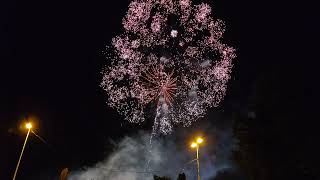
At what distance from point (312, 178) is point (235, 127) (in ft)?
27.6

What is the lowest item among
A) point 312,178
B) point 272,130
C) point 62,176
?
point 62,176

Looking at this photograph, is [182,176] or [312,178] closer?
[312,178]

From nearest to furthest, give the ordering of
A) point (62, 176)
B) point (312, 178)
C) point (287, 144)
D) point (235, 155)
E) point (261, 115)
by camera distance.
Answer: point (62, 176)
point (312, 178)
point (287, 144)
point (261, 115)
point (235, 155)

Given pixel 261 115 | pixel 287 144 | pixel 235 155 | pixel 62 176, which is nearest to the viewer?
pixel 62 176

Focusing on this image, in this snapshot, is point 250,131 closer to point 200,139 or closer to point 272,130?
point 272,130

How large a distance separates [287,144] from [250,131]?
3688 millimetres

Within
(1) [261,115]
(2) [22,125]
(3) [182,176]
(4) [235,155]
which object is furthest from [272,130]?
(2) [22,125]

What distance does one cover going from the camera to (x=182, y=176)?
118 feet

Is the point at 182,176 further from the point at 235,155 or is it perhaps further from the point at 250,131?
the point at 250,131

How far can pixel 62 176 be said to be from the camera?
22734 millimetres

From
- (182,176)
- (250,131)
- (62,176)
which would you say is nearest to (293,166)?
(250,131)

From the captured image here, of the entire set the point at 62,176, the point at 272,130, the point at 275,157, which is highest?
the point at 272,130

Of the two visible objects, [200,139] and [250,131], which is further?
[250,131]

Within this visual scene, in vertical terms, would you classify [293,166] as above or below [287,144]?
below
